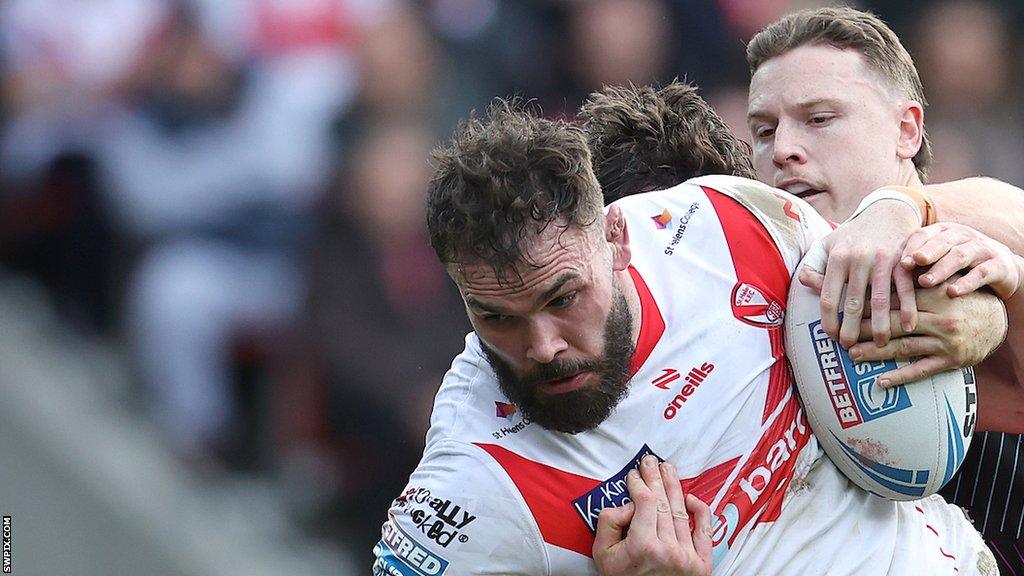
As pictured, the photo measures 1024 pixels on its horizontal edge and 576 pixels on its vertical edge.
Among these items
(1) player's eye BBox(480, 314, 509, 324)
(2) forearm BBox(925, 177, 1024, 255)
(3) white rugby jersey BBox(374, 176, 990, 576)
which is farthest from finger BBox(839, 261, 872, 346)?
(1) player's eye BBox(480, 314, 509, 324)

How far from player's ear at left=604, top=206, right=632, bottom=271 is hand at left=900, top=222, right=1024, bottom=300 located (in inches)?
26.3

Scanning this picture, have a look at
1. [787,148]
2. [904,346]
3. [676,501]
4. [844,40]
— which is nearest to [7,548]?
[676,501]

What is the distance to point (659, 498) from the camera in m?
2.82

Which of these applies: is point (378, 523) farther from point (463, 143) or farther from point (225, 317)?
point (463, 143)

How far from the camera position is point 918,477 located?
2.90 metres

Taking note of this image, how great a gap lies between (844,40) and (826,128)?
32 centimetres

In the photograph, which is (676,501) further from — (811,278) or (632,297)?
(811,278)

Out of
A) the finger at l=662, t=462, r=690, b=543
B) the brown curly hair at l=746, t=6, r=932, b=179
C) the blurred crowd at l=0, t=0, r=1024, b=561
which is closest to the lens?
the finger at l=662, t=462, r=690, b=543

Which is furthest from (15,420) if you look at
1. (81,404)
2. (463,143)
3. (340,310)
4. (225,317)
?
(463,143)

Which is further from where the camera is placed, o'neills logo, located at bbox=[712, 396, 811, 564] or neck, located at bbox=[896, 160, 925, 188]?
neck, located at bbox=[896, 160, 925, 188]

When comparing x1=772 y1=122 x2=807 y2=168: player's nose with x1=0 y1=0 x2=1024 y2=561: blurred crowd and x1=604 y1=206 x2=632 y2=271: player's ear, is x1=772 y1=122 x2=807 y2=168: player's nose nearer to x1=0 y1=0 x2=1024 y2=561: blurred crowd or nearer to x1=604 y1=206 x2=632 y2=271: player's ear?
x1=604 y1=206 x2=632 y2=271: player's ear

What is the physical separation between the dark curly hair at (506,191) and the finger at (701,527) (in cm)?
69

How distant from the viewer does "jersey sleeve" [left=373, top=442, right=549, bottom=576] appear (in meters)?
2.79

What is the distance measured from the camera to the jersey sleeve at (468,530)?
2793 mm
